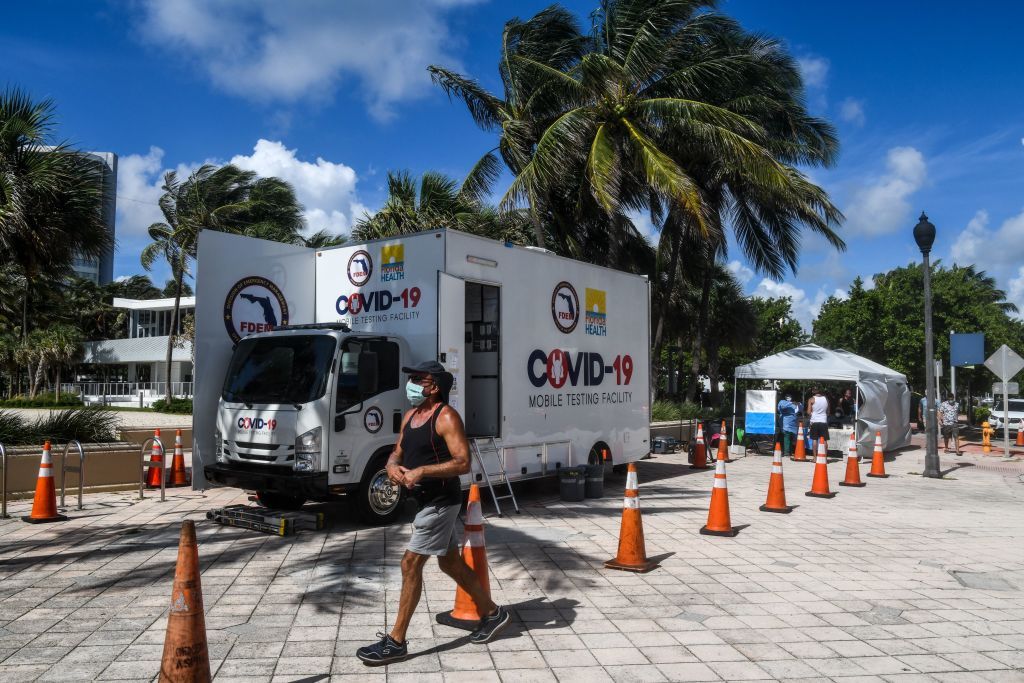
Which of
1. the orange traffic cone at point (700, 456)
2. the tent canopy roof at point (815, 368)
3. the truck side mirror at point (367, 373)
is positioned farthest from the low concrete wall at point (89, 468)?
the tent canopy roof at point (815, 368)

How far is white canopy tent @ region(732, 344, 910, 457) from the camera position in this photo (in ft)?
64.1

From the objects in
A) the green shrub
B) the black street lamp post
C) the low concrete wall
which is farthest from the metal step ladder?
the green shrub

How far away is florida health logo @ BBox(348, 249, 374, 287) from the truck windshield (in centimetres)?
140

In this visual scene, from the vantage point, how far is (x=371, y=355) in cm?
862

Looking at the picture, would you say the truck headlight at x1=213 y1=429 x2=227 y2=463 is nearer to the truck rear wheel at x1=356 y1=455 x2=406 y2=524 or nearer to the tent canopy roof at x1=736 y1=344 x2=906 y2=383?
the truck rear wheel at x1=356 y1=455 x2=406 y2=524

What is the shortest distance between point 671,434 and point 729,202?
8509 mm

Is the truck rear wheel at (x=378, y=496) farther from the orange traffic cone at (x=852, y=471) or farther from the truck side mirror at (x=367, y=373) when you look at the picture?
the orange traffic cone at (x=852, y=471)

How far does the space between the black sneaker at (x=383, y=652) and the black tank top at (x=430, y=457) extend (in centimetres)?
82

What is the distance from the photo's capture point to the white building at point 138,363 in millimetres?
47791

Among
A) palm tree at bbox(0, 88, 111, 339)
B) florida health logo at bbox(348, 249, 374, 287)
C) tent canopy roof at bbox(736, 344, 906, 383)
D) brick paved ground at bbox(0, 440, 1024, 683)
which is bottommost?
brick paved ground at bbox(0, 440, 1024, 683)

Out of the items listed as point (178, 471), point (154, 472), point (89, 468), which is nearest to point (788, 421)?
point (178, 471)

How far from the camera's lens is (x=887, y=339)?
122 feet

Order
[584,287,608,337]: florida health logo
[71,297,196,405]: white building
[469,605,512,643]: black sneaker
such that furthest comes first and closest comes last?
[71,297,196,405]: white building
[584,287,608,337]: florida health logo
[469,605,512,643]: black sneaker

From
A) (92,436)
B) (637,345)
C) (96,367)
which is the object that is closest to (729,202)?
(637,345)
